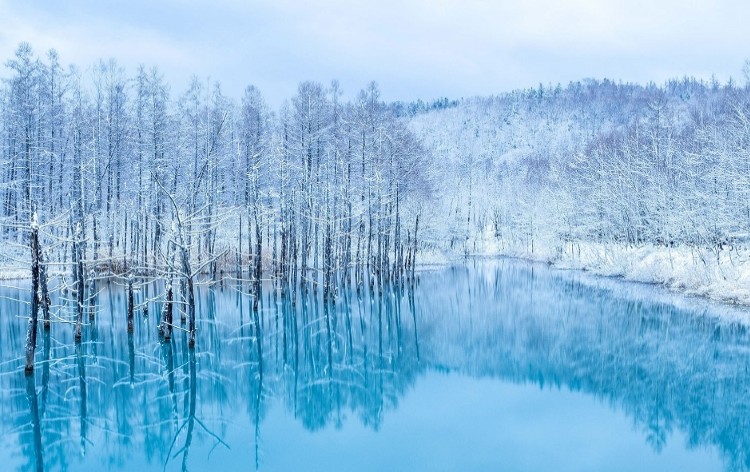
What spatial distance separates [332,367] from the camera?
2092 cm

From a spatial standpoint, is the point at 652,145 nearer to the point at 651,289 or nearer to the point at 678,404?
the point at 651,289

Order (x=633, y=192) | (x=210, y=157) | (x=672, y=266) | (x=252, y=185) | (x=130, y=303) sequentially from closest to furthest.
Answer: (x=130, y=303) < (x=210, y=157) < (x=252, y=185) < (x=672, y=266) < (x=633, y=192)

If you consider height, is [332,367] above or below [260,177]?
below

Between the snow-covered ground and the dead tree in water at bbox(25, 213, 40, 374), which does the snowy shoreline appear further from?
the dead tree in water at bbox(25, 213, 40, 374)

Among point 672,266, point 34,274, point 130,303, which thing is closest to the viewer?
point 34,274

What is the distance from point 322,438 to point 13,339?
16.6m

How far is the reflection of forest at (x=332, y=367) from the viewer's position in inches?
566

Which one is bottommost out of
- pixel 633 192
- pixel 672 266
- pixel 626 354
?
pixel 626 354

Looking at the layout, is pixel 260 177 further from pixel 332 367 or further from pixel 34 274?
pixel 34 274

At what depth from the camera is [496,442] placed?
13859 millimetres

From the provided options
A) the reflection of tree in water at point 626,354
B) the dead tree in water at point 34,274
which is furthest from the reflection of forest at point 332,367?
the dead tree in water at point 34,274

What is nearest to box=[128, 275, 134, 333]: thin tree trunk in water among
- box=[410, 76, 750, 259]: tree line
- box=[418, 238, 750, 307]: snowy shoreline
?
box=[418, 238, 750, 307]: snowy shoreline

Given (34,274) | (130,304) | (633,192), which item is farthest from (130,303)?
(633,192)

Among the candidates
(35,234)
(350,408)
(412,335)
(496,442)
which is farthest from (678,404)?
(35,234)
